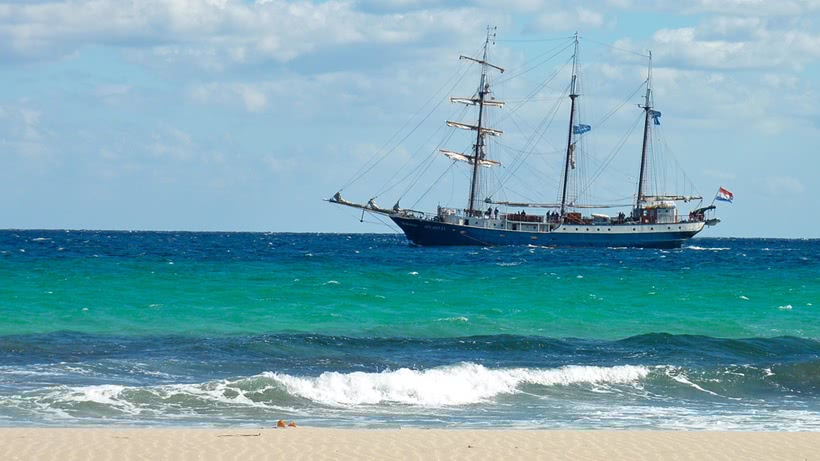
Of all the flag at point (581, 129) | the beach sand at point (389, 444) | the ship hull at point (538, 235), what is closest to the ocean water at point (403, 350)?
the beach sand at point (389, 444)

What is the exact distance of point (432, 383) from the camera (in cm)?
1942

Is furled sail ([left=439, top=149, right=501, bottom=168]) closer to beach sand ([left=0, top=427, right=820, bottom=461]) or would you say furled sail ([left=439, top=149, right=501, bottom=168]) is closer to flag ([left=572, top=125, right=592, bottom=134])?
flag ([left=572, top=125, right=592, bottom=134])

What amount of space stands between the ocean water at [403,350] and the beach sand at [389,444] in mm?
1438

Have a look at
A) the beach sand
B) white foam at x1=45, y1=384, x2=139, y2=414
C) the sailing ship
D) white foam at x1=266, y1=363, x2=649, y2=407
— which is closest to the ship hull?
the sailing ship

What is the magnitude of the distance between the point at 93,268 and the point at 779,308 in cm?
2825

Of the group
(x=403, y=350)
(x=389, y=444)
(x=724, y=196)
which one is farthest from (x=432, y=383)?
(x=724, y=196)

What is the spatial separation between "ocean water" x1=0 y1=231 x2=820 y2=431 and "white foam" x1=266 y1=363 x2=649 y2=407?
0.04 metres

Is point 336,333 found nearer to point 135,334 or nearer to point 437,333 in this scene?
point 437,333

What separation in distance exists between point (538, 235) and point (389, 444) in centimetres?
7732

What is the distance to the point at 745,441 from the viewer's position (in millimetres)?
14336

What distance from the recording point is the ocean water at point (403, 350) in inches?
675

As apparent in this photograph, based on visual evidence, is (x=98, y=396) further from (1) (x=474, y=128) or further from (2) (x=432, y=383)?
(1) (x=474, y=128)

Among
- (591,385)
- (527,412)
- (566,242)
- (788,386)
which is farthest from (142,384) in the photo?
(566,242)

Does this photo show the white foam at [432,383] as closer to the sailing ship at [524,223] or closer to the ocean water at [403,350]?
the ocean water at [403,350]
